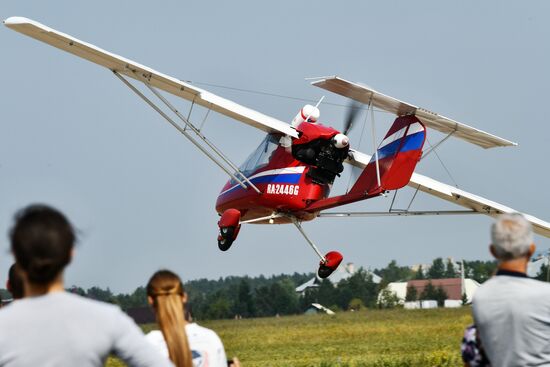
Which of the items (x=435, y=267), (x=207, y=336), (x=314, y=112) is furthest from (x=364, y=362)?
(x=435, y=267)

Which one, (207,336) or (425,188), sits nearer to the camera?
(207,336)

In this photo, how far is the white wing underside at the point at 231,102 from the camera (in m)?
21.5

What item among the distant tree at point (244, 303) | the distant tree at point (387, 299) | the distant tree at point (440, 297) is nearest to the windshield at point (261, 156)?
the distant tree at point (387, 299)

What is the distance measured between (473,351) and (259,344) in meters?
20.0

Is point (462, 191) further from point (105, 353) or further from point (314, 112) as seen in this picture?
point (105, 353)

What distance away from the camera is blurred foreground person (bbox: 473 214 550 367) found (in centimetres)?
505

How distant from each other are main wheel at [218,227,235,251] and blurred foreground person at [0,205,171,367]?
2039 cm

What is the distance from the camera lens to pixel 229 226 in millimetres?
24297

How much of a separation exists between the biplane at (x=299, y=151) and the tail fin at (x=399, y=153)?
19 millimetres

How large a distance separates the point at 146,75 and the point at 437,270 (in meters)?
37.5

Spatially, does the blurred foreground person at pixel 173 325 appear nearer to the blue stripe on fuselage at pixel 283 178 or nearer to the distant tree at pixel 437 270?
the blue stripe on fuselage at pixel 283 178

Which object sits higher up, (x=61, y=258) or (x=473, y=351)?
(x=61, y=258)

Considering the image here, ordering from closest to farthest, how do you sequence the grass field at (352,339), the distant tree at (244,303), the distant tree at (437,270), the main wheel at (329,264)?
the grass field at (352,339)
the main wheel at (329,264)
the distant tree at (244,303)
the distant tree at (437,270)

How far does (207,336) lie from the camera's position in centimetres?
546
